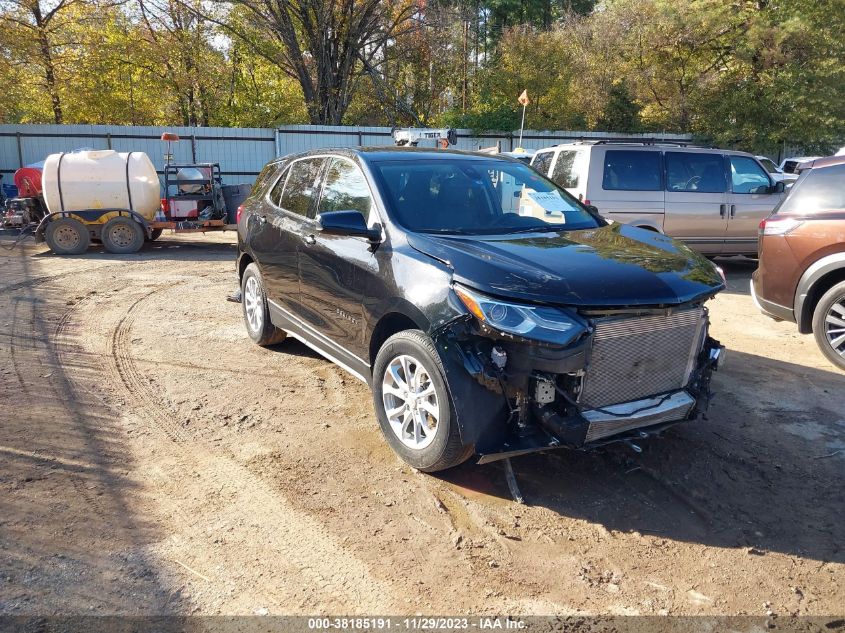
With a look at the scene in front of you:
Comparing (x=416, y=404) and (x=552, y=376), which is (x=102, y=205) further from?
(x=552, y=376)

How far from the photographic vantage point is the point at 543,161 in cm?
1042

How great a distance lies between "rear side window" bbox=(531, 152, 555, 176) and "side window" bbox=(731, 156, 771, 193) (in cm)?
285

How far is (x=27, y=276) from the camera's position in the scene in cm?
1011

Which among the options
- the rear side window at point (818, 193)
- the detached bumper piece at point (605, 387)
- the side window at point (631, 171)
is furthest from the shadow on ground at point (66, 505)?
the side window at point (631, 171)

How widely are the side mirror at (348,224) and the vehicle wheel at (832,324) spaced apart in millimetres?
4331

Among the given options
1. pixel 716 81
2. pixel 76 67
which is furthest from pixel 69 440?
pixel 716 81

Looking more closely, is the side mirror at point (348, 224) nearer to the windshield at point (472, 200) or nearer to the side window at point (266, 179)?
the windshield at point (472, 200)

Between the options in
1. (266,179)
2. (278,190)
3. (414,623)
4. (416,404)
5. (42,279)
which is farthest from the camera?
(42,279)

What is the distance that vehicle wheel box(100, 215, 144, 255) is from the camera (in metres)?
12.5

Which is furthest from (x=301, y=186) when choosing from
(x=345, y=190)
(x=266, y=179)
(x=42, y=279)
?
(x=42, y=279)

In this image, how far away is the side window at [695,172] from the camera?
32.9ft

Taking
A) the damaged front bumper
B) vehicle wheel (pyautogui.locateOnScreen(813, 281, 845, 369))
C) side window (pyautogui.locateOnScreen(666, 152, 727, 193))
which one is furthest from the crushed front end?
side window (pyautogui.locateOnScreen(666, 152, 727, 193))

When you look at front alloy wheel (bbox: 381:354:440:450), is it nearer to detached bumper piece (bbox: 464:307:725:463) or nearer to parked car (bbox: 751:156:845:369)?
detached bumper piece (bbox: 464:307:725:463)

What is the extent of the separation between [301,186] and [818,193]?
15.4 ft
